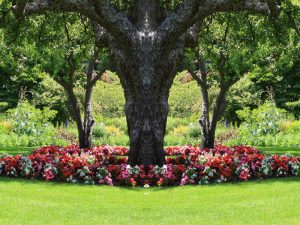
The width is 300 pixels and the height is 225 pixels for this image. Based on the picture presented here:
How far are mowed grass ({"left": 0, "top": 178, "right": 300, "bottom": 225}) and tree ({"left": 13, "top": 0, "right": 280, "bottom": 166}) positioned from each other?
168 cm

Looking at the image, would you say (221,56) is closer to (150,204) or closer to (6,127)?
(150,204)

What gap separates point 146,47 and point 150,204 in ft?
14.1

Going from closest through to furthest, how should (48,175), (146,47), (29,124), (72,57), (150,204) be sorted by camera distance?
(150,204)
(48,175)
(146,47)
(72,57)
(29,124)

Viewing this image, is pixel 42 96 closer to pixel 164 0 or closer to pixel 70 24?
pixel 70 24

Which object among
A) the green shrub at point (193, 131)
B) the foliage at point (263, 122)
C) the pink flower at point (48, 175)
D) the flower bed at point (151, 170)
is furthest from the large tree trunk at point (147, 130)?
the green shrub at point (193, 131)

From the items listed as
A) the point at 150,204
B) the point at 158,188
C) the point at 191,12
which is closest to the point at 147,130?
the point at 158,188

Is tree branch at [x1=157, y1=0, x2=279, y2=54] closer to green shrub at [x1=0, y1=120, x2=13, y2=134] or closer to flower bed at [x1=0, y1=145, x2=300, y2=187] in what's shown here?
flower bed at [x1=0, y1=145, x2=300, y2=187]

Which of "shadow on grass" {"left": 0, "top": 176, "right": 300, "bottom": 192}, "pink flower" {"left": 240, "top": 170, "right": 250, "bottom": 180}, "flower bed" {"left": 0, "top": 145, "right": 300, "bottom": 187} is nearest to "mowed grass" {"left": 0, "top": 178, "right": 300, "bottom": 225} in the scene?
"shadow on grass" {"left": 0, "top": 176, "right": 300, "bottom": 192}

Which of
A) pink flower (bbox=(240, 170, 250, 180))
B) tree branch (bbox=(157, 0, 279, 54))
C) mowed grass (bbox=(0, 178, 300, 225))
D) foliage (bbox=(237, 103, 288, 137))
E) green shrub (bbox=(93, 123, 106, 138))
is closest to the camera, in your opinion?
mowed grass (bbox=(0, 178, 300, 225))

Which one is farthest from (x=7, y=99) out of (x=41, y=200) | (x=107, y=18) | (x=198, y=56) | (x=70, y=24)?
(x=41, y=200)

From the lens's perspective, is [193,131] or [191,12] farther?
[193,131]

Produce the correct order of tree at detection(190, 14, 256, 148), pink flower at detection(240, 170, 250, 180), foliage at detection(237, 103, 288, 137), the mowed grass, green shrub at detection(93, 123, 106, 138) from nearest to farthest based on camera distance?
the mowed grass, pink flower at detection(240, 170, 250, 180), tree at detection(190, 14, 256, 148), foliage at detection(237, 103, 288, 137), green shrub at detection(93, 123, 106, 138)

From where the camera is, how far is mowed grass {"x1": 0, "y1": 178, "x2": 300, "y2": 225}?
839 centimetres

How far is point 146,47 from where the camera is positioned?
1284 cm
